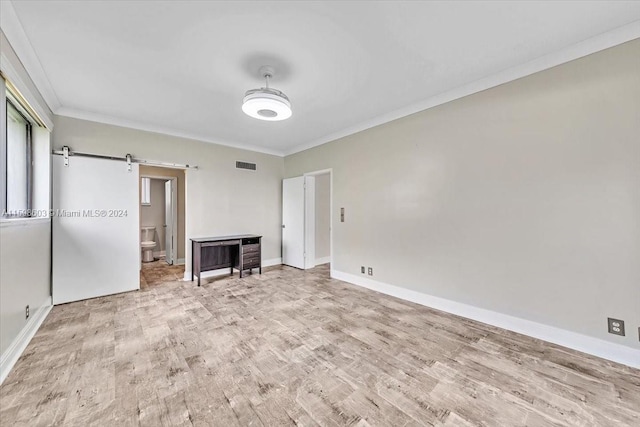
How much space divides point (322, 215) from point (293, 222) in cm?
78

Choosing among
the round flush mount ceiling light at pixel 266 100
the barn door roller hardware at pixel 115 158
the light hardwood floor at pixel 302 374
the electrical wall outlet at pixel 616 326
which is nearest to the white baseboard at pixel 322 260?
the light hardwood floor at pixel 302 374

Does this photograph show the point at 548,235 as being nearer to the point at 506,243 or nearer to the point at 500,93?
the point at 506,243

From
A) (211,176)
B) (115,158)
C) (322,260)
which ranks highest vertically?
(115,158)

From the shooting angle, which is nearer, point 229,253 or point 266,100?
point 266,100

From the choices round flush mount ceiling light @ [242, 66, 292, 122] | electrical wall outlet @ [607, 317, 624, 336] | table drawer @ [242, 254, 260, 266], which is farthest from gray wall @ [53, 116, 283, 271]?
electrical wall outlet @ [607, 317, 624, 336]

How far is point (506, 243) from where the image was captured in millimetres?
2721

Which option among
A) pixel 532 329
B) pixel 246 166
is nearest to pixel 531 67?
pixel 532 329

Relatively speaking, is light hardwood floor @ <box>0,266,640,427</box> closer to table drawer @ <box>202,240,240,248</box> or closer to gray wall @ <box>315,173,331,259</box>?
table drawer @ <box>202,240,240,248</box>

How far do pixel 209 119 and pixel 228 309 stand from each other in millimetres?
2885

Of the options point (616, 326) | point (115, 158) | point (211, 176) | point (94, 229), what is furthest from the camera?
point (211, 176)

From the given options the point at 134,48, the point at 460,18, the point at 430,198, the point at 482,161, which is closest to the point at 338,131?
the point at 430,198

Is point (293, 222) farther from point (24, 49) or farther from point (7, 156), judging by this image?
point (24, 49)

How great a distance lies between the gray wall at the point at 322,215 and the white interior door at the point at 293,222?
51 cm

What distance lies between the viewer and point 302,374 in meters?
1.98
